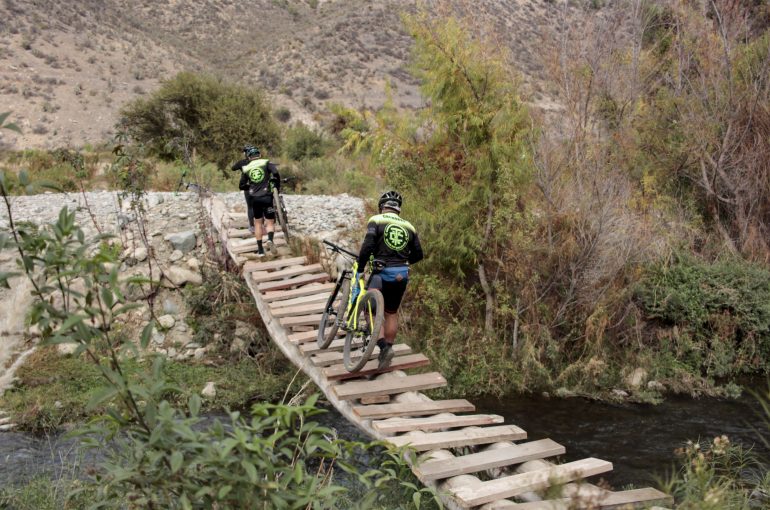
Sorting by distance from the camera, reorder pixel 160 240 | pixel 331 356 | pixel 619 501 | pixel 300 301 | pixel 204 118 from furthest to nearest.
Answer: pixel 204 118 → pixel 160 240 → pixel 300 301 → pixel 331 356 → pixel 619 501

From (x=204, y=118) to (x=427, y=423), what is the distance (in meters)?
16.8

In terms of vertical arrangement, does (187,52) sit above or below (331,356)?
above

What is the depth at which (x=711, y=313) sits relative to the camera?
1062 centimetres

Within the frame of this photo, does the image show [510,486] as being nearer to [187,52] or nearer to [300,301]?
[300,301]

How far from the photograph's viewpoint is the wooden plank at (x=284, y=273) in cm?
948

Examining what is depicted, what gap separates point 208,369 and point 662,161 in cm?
1013

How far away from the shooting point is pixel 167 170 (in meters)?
16.9

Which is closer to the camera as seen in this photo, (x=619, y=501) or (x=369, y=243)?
(x=619, y=501)

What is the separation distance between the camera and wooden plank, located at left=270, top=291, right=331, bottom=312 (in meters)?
8.57

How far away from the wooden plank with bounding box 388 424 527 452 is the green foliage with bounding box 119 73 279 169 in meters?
15.6

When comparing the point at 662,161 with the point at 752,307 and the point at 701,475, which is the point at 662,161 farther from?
the point at 701,475

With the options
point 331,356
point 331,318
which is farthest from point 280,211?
point 331,356

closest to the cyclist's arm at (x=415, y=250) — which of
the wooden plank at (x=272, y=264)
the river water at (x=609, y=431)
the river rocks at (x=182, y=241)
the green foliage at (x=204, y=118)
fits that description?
the river water at (x=609, y=431)

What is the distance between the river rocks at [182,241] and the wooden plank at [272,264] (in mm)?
2342
